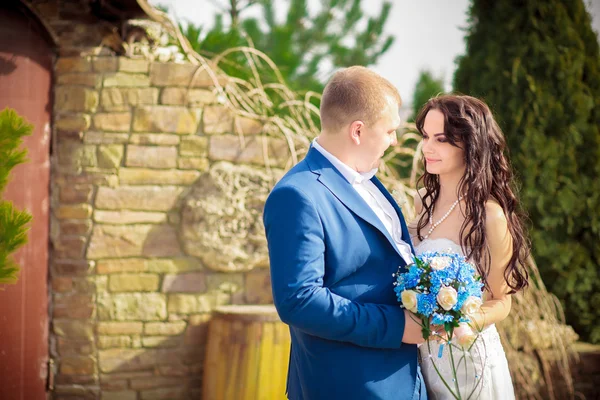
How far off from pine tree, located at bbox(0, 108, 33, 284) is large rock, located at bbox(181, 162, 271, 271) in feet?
5.23

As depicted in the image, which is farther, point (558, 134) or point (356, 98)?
point (558, 134)

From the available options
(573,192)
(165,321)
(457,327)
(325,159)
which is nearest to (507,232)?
(457,327)

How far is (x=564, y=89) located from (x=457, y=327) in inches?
149

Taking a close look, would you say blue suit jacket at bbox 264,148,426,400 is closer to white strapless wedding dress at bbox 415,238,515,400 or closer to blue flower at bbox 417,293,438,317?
blue flower at bbox 417,293,438,317

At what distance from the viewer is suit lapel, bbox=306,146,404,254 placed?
2.10 metres

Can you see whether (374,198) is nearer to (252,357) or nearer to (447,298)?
(447,298)

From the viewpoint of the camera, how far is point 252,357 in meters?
4.18

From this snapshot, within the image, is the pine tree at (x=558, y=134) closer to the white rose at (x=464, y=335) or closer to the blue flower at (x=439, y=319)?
the white rose at (x=464, y=335)

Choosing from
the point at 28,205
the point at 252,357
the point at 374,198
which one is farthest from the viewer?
the point at 28,205

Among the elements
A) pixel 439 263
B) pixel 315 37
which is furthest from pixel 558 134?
pixel 315 37

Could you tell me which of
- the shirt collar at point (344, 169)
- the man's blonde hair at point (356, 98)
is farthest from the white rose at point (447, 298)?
the man's blonde hair at point (356, 98)

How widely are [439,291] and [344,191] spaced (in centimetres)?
44

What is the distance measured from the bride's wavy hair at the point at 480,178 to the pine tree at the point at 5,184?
5.99 feet

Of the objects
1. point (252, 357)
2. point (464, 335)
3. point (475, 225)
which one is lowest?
point (252, 357)
